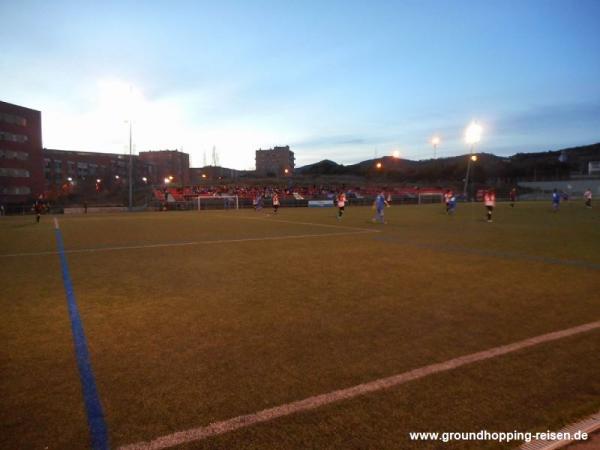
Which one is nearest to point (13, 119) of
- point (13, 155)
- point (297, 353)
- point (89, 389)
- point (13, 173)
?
point (13, 155)

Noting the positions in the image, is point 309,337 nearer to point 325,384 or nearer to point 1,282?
point 325,384

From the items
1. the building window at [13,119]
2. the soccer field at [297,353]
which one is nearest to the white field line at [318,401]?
the soccer field at [297,353]

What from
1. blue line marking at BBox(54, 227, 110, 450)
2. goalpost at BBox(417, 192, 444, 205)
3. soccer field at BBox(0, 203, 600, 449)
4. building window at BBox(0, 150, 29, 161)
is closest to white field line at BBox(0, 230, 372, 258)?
soccer field at BBox(0, 203, 600, 449)

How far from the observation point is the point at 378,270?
29.4 feet

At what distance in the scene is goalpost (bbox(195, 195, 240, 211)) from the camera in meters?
45.1

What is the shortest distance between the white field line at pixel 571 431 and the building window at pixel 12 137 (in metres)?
71.7

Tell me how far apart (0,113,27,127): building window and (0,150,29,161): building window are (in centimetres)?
440

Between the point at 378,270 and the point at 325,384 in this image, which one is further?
the point at 378,270

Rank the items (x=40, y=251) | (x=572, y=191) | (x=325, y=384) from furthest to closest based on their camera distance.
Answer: (x=572, y=191) < (x=40, y=251) < (x=325, y=384)

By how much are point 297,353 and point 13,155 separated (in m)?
70.1

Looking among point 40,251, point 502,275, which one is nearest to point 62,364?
point 502,275

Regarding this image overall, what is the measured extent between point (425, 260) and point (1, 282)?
9923 millimetres

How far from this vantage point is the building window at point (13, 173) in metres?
56.0

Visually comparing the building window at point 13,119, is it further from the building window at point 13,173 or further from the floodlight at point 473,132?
the floodlight at point 473,132
